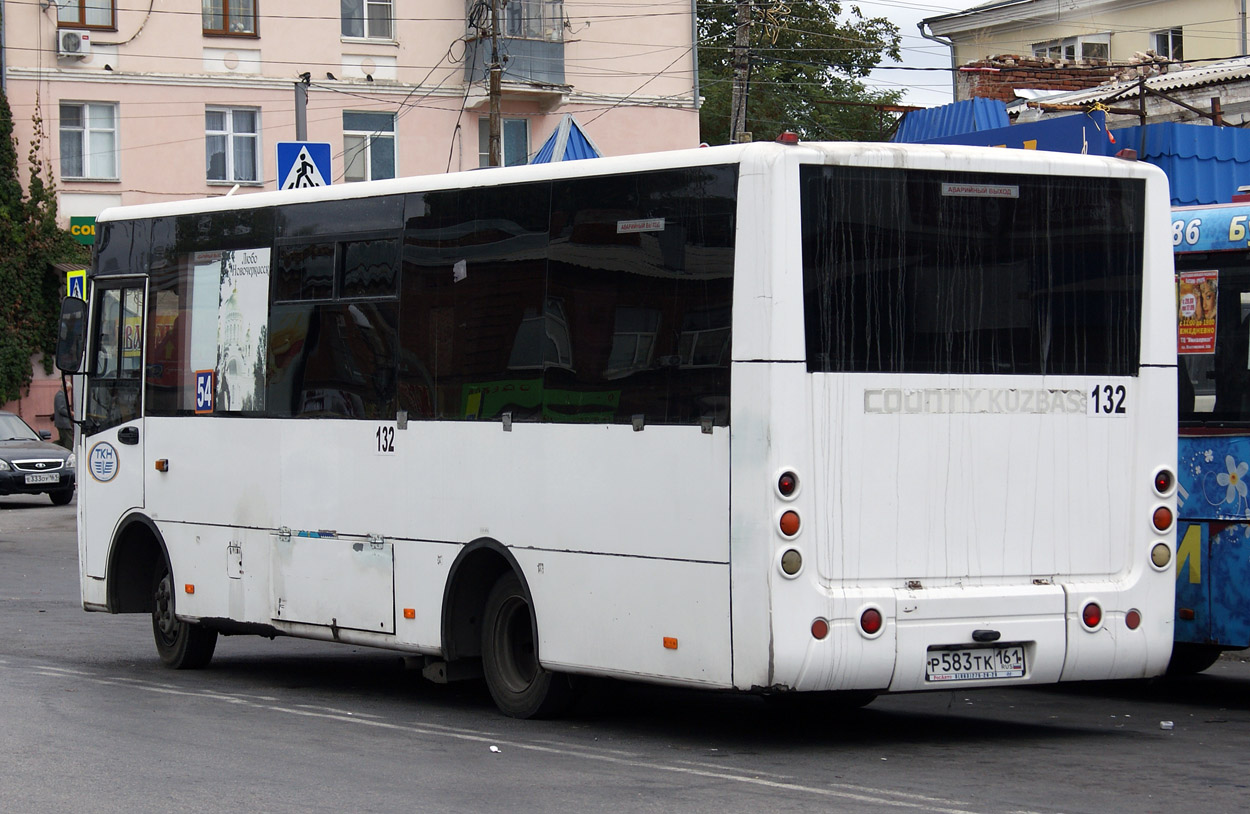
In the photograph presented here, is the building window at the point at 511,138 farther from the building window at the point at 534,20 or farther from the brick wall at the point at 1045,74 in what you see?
the brick wall at the point at 1045,74

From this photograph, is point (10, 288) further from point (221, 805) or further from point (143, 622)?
point (221, 805)

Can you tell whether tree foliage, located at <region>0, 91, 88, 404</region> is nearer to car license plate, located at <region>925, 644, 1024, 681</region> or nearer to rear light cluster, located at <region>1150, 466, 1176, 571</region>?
rear light cluster, located at <region>1150, 466, 1176, 571</region>

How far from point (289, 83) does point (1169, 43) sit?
26.5 meters

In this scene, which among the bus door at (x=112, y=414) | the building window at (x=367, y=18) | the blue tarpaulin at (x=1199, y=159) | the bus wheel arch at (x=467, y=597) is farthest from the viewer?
the building window at (x=367, y=18)

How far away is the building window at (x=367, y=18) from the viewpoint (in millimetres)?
45125

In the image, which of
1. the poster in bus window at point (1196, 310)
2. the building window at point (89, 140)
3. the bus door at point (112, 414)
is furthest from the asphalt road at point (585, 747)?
the building window at point (89, 140)

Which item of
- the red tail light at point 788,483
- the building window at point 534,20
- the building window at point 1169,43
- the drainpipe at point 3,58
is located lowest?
the red tail light at point 788,483

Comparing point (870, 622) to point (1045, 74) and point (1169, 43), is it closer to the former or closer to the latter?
point (1045, 74)

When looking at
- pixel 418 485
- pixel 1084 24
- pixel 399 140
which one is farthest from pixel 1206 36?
pixel 418 485

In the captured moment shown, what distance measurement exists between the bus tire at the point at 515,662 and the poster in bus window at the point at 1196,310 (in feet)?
13.4

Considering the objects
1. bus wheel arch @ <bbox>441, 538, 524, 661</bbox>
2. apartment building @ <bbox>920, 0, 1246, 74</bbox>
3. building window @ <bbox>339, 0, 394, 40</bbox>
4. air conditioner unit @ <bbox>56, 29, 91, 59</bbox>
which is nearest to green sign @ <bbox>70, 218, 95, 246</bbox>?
air conditioner unit @ <bbox>56, 29, 91, 59</bbox>

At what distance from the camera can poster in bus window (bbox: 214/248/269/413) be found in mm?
12180

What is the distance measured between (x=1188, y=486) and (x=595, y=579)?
3669mm

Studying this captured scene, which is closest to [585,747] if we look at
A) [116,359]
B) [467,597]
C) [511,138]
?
[467,597]
